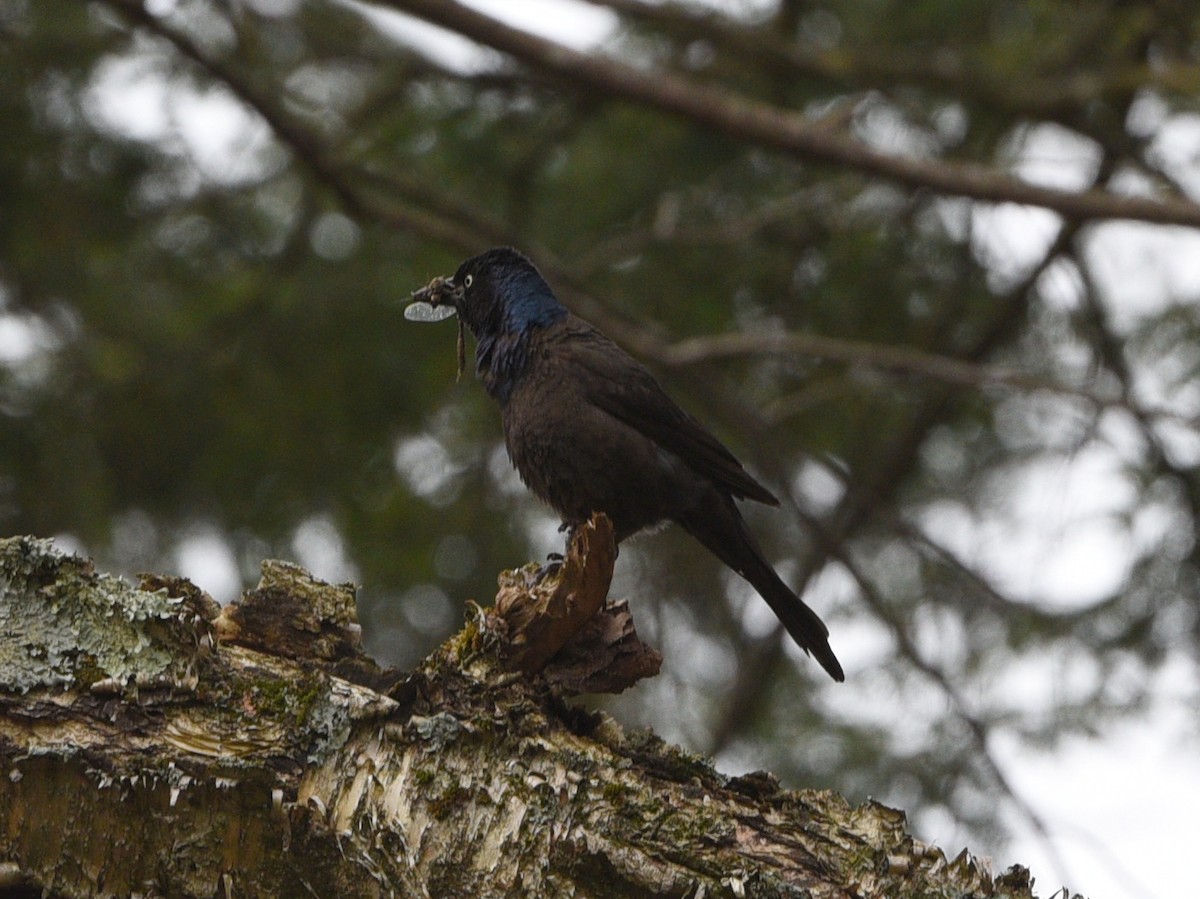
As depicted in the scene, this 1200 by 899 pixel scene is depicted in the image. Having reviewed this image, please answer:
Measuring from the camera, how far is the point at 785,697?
22.8ft

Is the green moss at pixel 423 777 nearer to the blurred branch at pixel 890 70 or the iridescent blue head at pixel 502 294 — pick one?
the iridescent blue head at pixel 502 294

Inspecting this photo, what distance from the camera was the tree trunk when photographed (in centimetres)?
223

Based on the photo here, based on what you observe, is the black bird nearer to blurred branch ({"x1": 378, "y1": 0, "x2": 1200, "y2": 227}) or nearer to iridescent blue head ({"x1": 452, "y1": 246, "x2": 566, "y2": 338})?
iridescent blue head ({"x1": 452, "y1": 246, "x2": 566, "y2": 338})

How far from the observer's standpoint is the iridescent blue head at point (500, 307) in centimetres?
480

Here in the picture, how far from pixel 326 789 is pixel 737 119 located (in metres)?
3.91

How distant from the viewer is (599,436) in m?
4.52

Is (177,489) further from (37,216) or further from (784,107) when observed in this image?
(784,107)

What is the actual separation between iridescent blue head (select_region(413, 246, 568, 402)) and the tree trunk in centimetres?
230

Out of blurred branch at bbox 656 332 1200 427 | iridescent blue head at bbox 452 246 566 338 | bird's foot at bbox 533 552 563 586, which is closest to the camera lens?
bird's foot at bbox 533 552 563 586

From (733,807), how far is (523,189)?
16.3ft

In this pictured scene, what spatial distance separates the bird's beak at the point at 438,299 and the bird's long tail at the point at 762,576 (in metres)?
1.18

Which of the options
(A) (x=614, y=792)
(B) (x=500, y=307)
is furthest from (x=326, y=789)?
(B) (x=500, y=307)

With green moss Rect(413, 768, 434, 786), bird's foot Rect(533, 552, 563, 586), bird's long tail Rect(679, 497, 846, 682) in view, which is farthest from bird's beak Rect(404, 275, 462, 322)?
green moss Rect(413, 768, 434, 786)

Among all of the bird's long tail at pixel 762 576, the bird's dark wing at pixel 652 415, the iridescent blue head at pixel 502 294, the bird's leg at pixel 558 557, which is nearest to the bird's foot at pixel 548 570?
the bird's leg at pixel 558 557
